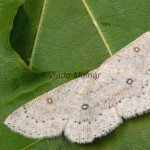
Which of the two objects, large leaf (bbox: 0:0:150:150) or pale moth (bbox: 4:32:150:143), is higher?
large leaf (bbox: 0:0:150:150)

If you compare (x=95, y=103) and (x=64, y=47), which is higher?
(x=64, y=47)

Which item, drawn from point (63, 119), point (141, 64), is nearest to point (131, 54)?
point (141, 64)

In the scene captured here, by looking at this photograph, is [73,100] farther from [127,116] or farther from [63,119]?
[127,116]

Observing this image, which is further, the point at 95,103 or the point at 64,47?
the point at 64,47

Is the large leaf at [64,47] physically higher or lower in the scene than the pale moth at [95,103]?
higher
